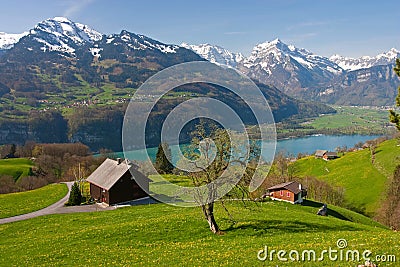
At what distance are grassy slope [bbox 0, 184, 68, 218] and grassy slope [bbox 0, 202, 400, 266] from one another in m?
16.9

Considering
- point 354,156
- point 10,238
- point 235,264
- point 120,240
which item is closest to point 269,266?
point 235,264

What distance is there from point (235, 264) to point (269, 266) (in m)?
1.98

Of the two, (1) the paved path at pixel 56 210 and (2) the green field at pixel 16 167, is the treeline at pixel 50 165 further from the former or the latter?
(1) the paved path at pixel 56 210

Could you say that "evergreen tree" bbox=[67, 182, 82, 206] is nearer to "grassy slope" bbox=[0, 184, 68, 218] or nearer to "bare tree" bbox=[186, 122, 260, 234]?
"grassy slope" bbox=[0, 184, 68, 218]

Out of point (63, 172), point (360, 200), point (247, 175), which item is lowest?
point (360, 200)

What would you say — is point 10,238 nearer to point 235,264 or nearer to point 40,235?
point 40,235

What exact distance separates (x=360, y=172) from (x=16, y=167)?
111255 mm

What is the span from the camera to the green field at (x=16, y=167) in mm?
100438

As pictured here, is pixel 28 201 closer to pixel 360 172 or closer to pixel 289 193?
pixel 289 193

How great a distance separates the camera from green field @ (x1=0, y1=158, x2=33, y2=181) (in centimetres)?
10044

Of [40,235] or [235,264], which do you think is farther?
[40,235]

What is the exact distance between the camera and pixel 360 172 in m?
114

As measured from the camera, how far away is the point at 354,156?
5423 inches

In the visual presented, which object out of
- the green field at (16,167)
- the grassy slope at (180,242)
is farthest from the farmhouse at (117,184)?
the green field at (16,167)
